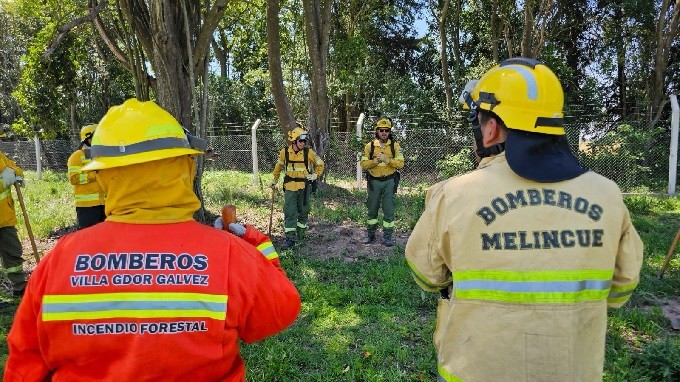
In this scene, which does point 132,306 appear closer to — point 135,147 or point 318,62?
point 135,147

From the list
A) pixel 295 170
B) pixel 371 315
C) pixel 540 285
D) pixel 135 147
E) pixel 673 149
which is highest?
pixel 135 147

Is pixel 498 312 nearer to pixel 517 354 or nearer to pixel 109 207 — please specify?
pixel 517 354

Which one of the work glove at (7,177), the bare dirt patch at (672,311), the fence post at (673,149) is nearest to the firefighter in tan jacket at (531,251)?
the bare dirt patch at (672,311)

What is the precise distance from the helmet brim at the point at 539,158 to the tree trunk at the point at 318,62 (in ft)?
32.0

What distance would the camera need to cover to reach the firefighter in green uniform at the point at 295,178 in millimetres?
7352

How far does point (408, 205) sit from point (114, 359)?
8.55 meters

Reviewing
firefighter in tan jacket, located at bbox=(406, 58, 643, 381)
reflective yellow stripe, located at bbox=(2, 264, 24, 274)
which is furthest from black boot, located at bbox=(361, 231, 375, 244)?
firefighter in tan jacket, located at bbox=(406, 58, 643, 381)

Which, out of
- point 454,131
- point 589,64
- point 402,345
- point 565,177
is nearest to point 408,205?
point 454,131

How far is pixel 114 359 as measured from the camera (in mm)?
1462

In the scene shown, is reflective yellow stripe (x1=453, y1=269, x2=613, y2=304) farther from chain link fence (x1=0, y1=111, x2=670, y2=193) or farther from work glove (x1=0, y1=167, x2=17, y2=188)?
chain link fence (x1=0, y1=111, x2=670, y2=193)

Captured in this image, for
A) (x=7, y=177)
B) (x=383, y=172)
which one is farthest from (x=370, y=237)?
(x=7, y=177)

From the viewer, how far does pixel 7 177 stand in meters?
5.16

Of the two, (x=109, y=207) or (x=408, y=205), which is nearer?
(x=109, y=207)

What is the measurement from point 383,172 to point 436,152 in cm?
556
